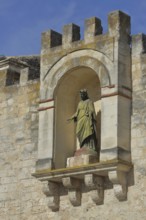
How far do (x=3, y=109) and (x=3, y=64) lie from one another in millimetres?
1099

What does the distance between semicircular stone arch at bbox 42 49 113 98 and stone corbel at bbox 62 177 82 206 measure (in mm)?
1903

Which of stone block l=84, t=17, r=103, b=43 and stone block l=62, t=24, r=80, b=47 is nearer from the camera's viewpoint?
stone block l=84, t=17, r=103, b=43

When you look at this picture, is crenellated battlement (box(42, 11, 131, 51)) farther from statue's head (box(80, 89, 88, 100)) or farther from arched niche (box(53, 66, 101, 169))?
statue's head (box(80, 89, 88, 100))

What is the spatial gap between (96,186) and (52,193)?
1179 mm

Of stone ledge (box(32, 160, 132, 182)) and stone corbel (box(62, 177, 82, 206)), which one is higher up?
stone ledge (box(32, 160, 132, 182))

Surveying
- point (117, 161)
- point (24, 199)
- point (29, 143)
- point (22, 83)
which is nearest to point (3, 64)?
point (22, 83)

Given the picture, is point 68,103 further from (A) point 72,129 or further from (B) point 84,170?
(B) point 84,170

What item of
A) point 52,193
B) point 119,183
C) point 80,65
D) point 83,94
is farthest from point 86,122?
point 52,193

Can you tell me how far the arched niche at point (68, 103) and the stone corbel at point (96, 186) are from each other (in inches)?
40.3

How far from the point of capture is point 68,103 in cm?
1560

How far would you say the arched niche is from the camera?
15.1 metres

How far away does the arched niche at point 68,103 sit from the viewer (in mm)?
15133

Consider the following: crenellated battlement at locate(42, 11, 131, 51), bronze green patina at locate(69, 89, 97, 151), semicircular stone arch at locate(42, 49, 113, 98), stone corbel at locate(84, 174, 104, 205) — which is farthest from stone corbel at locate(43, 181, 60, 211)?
crenellated battlement at locate(42, 11, 131, 51)

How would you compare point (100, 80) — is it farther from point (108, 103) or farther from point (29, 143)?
point (29, 143)
